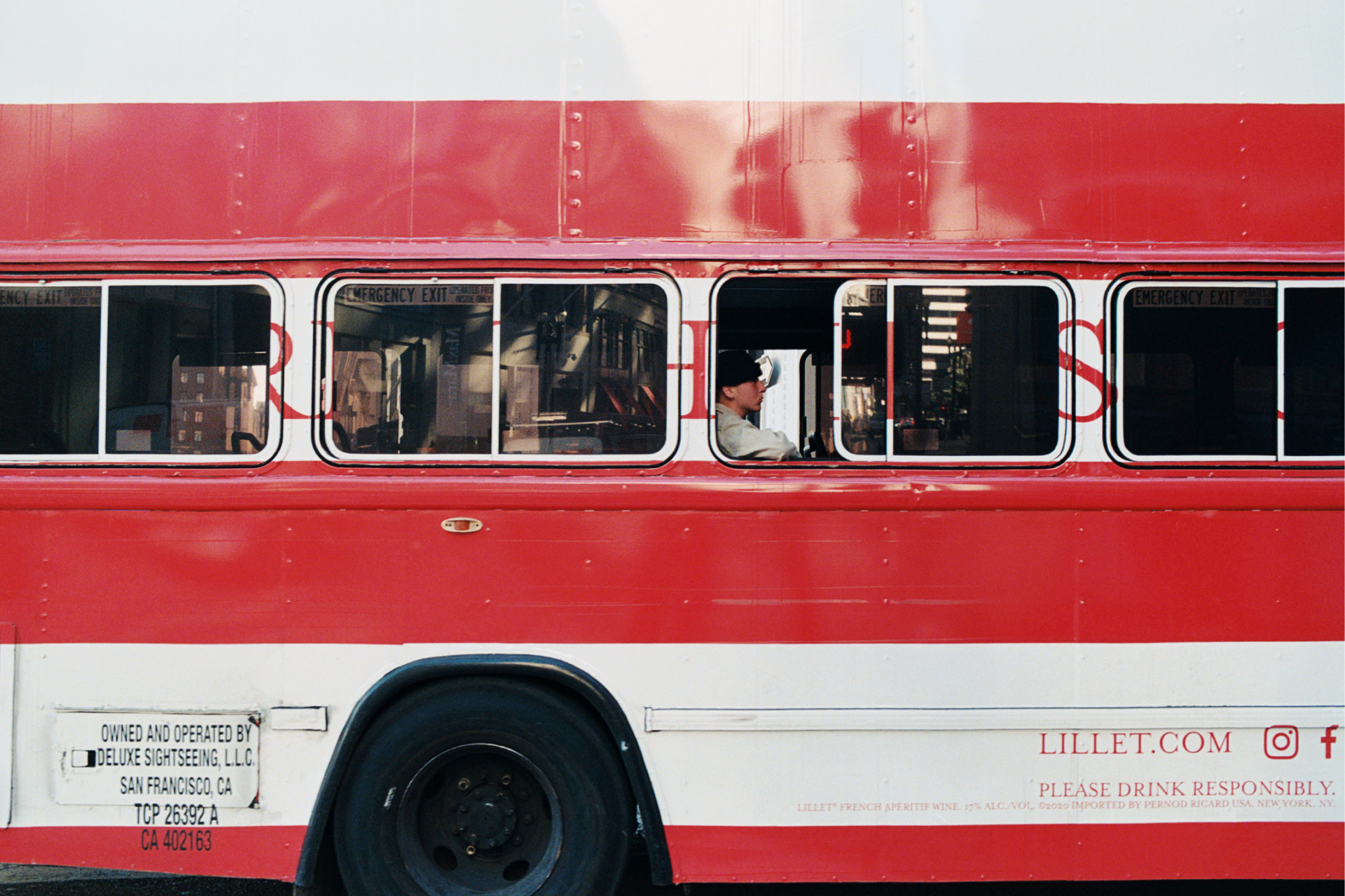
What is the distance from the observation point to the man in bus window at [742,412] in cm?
348

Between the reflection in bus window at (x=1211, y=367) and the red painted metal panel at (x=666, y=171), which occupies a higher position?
the red painted metal panel at (x=666, y=171)

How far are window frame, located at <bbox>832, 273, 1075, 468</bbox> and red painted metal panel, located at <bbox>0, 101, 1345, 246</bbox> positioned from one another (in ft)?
0.54

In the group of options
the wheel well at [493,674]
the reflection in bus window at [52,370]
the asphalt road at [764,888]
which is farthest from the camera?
the asphalt road at [764,888]

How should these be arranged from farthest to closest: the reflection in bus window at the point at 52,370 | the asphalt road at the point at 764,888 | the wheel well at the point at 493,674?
the asphalt road at the point at 764,888, the reflection in bus window at the point at 52,370, the wheel well at the point at 493,674

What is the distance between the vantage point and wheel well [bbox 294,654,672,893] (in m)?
3.39

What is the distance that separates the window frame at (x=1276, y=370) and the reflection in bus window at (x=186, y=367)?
3.02 metres

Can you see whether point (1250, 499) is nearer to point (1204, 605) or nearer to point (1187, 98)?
point (1204, 605)

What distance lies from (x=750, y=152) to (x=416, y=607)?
→ 6.60ft

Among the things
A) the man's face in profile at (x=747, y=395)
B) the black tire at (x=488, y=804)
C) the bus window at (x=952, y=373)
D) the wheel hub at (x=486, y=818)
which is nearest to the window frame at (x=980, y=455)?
the bus window at (x=952, y=373)

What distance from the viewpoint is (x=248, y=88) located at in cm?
352

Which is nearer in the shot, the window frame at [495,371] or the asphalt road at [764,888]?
the window frame at [495,371]

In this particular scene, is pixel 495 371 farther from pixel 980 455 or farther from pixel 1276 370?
pixel 1276 370

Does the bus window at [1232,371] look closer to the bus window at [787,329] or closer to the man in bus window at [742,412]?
the bus window at [787,329]

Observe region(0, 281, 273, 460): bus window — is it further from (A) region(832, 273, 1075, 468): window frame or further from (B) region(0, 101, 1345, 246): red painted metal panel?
(A) region(832, 273, 1075, 468): window frame
